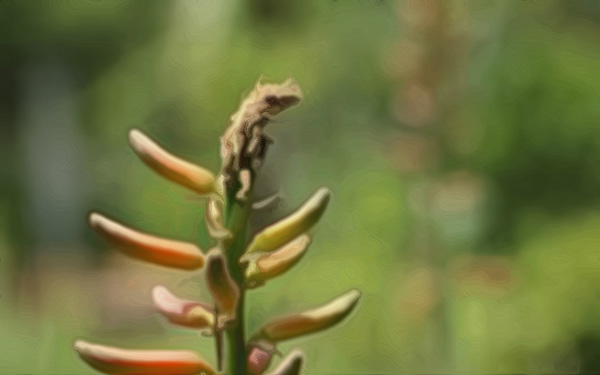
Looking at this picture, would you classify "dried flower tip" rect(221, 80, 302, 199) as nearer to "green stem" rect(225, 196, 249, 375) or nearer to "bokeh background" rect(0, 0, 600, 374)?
"green stem" rect(225, 196, 249, 375)

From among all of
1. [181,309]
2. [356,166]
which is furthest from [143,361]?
[356,166]

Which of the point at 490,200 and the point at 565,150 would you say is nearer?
the point at 490,200

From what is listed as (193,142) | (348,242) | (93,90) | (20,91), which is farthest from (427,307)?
(20,91)

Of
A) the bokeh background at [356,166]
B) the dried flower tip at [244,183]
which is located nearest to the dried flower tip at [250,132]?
the dried flower tip at [244,183]

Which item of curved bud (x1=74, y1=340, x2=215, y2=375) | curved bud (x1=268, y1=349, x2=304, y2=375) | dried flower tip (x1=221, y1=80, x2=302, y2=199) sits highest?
dried flower tip (x1=221, y1=80, x2=302, y2=199)

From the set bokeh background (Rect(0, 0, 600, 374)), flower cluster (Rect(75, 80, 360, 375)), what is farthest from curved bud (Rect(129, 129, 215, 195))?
bokeh background (Rect(0, 0, 600, 374))

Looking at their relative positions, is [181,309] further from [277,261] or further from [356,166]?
[356,166]

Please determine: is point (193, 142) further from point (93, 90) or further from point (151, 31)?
point (93, 90)
